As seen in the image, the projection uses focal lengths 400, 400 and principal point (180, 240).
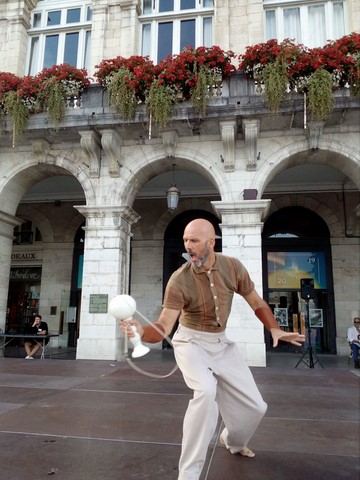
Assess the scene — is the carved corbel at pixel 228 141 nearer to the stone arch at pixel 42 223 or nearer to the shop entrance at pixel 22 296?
the stone arch at pixel 42 223

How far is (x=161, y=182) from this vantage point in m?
14.0

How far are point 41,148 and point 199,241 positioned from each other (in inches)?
378

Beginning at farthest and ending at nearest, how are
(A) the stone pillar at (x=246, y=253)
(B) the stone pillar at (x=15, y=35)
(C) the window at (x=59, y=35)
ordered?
(C) the window at (x=59, y=35) < (B) the stone pillar at (x=15, y=35) < (A) the stone pillar at (x=246, y=253)

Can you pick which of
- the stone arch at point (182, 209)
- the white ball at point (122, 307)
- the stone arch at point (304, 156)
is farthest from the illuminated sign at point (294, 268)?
the white ball at point (122, 307)

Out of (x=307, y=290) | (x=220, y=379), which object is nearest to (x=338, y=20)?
(x=307, y=290)

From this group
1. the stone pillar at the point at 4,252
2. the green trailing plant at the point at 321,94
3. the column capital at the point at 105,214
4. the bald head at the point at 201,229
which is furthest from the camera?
the stone pillar at the point at 4,252

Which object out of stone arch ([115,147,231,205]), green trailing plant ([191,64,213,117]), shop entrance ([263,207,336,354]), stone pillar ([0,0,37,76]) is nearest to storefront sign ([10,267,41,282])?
stone arch ([115,147,231,205])

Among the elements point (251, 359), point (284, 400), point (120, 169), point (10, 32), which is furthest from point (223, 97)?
point (10, 32)

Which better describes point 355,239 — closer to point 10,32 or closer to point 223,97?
point 223,97

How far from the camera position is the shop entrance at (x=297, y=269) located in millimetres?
14203

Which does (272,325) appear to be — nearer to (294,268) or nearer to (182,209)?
(294,268)

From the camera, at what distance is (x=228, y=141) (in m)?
10.0

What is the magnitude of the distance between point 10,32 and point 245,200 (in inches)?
383

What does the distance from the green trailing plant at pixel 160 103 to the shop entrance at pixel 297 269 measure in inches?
266
